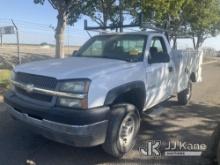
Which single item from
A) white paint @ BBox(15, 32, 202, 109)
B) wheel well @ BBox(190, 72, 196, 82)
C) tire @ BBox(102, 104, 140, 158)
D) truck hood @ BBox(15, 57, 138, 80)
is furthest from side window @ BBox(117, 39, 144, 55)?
wheel well @ BBox(190, 72, 196, 82)

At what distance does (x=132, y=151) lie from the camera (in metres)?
4.67

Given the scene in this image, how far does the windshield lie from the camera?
5.03 meters

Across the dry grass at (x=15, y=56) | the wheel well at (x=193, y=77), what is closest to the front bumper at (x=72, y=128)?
the wheel well at (x=193, y=77)

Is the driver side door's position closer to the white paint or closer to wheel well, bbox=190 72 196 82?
the white paint

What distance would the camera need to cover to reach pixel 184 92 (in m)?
7.89

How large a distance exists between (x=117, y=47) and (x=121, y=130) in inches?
70.4

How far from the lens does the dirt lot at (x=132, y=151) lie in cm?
425

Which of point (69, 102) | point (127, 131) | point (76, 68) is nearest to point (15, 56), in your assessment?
point (76, 68)

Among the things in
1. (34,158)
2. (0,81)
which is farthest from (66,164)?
(0,81)

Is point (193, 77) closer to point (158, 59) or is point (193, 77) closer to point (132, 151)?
point (158, 59)

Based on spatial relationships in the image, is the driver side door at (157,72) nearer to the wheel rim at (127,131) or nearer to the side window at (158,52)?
the side window at (158,52)

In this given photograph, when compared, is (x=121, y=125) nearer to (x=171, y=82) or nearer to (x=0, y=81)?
(x=171, y=82)

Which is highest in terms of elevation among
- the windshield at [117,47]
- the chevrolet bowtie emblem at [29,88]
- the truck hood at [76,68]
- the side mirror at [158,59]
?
the windshield at [117,47]

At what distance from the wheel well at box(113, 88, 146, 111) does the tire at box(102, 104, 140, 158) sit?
0.17 m
